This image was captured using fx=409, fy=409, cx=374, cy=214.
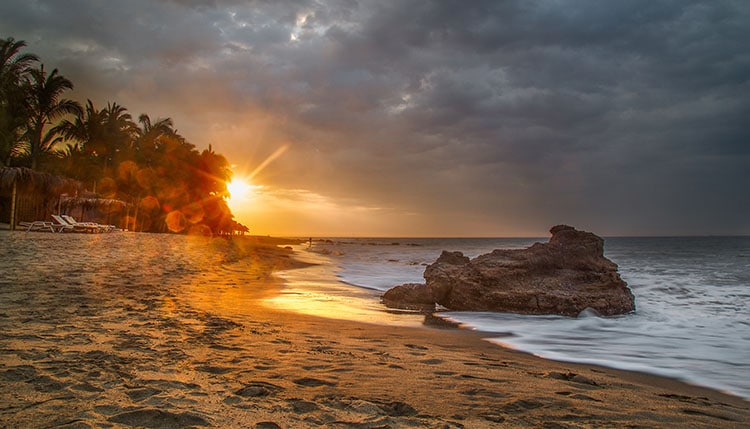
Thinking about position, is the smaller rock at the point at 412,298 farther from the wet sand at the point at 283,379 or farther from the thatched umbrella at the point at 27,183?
the thatched umbrella at the point at 27,183

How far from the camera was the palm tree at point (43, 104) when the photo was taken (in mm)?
30344

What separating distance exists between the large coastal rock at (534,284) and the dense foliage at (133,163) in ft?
106

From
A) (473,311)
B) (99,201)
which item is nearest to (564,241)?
(473,311)

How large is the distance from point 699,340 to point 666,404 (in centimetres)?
432

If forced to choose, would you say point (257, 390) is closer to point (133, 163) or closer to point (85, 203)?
point (85, 203)

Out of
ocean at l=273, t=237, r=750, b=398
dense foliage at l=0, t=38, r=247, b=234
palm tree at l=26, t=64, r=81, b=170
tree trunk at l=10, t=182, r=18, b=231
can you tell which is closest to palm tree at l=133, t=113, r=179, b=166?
dense foliage at l=0, t=38, r=247, b=234

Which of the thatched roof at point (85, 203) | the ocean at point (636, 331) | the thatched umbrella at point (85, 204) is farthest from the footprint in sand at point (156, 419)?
the thatched roof at point (85, 203)

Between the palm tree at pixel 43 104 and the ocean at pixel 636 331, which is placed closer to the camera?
the ocean at pixel 636 331

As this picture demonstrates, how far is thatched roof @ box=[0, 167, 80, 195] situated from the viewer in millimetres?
21500

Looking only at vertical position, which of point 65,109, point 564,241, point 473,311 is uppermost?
point 65,109

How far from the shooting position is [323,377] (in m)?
Result: 3.25

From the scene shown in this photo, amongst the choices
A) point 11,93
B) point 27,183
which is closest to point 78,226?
point 27,183

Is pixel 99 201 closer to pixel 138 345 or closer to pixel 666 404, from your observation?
pixel 138 345

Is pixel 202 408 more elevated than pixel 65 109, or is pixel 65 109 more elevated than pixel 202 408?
pixel 65 109
